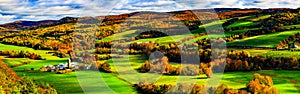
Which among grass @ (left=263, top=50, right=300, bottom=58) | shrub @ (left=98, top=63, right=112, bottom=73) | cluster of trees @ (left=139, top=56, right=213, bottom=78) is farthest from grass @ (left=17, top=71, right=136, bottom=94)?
grass @ (left=263, top=50, right=300, bottom=58)

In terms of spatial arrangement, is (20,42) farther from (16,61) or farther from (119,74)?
(119,74)

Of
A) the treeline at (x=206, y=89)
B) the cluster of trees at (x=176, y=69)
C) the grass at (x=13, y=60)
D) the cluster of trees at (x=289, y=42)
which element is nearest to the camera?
the treeline at (x=206, y=89)

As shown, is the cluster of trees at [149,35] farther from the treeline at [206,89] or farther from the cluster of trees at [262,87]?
the cluster of trees at [262,87]

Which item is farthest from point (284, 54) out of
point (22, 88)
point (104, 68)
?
point (22, 88)

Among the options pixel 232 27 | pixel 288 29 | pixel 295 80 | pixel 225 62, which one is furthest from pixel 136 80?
pixel 232 27

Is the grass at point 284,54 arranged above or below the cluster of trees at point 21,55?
above

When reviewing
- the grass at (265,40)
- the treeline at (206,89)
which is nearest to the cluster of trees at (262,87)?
the treeline at (206,89)

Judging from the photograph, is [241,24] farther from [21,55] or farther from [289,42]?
[21,55]

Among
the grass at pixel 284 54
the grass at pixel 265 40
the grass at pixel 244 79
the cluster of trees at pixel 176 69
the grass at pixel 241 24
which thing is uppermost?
the grass at pixel 241 24
